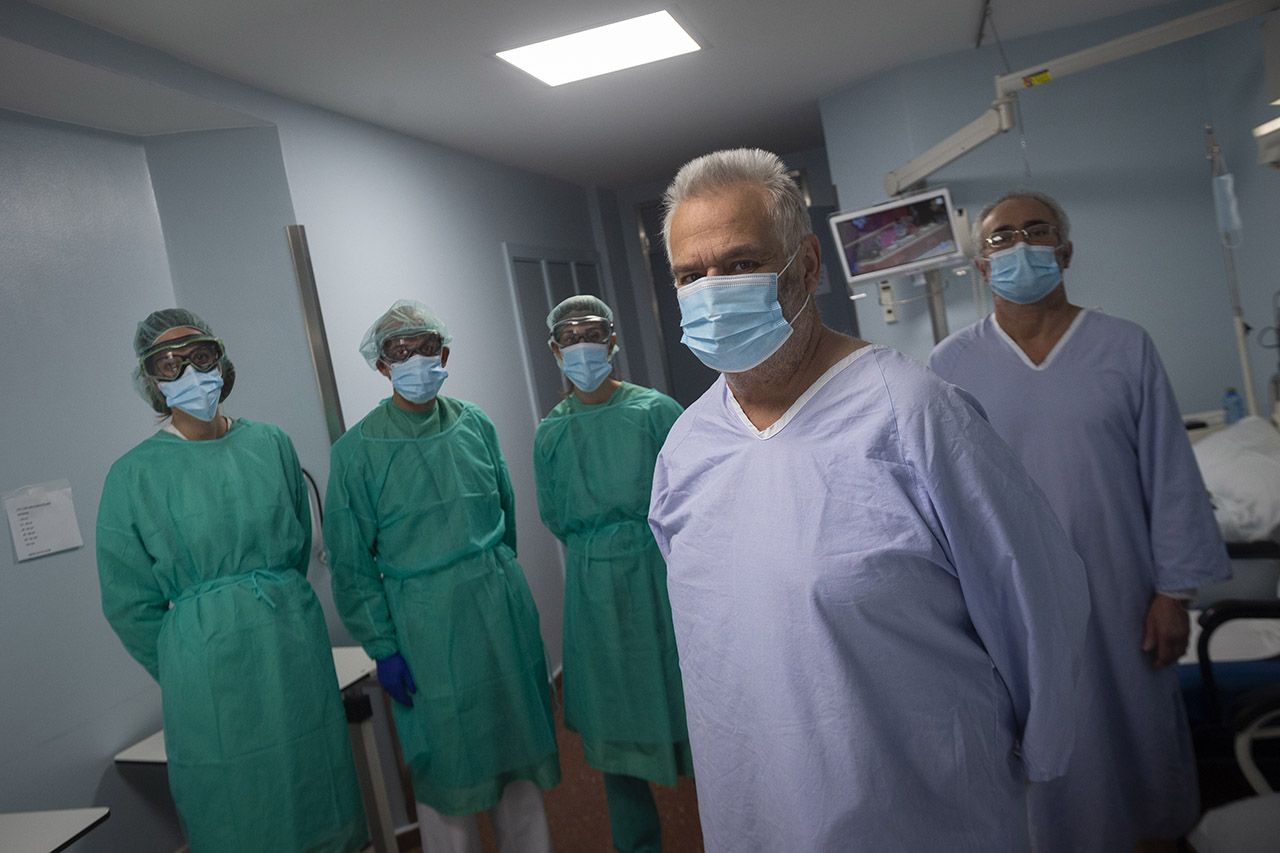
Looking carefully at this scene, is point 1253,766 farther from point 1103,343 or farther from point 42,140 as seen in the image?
point 42,140

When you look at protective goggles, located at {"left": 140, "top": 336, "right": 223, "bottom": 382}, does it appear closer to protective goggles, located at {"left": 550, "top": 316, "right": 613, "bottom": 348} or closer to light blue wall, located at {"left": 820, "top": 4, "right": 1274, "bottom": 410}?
protective goggles, located at {"left": 550, "top": 316, "right": 613, "bottom": 348}

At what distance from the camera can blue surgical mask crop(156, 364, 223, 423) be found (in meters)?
2.02

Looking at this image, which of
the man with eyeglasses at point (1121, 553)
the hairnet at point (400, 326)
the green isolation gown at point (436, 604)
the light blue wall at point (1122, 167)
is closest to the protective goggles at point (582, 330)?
the hairnet at point (400, 326)

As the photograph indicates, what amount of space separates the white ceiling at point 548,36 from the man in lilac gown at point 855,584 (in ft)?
5.84

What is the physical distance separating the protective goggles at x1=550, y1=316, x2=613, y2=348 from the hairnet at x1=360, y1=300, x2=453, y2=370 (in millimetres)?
328

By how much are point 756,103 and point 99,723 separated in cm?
361

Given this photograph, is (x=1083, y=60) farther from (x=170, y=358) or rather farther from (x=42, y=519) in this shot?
(x=42, y=519)

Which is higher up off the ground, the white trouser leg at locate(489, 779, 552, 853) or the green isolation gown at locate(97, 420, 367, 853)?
the green isolation gown at locate(97, 420, 367, 853)

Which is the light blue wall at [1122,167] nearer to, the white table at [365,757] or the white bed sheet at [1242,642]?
the white bed sheet at [1242,642]

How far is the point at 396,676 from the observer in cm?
222

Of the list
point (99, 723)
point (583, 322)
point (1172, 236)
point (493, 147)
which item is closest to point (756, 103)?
point (493, 147)

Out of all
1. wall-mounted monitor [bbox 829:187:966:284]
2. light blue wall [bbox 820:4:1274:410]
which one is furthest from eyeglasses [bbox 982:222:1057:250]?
light blue wall [bbox 820:4:1274:410]

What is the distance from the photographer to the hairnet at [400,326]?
233cm

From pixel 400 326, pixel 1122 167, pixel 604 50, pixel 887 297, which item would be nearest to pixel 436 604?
pixel 400 326
